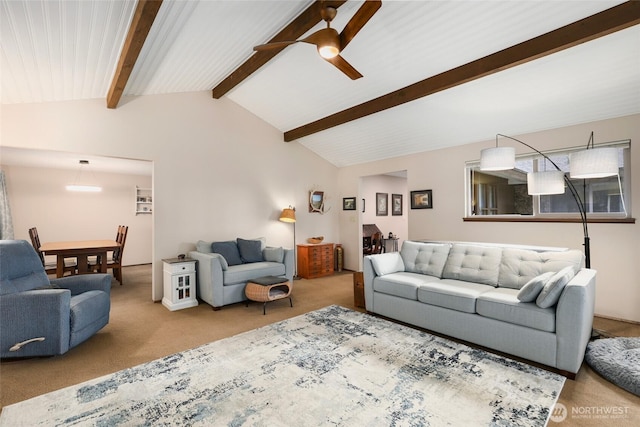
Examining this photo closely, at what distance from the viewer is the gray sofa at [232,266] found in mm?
3908

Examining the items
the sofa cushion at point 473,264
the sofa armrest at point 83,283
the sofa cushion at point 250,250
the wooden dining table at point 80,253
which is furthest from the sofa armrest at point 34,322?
the sofa cushion at point 473,264

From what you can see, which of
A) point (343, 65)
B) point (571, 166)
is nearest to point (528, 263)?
point (571, 166)

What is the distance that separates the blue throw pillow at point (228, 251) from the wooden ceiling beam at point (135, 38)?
2.38 meters

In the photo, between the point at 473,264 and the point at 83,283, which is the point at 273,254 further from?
the point at 473,264

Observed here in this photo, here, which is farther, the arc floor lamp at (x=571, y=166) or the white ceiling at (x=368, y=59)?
the arc floor lamp at (x=571, y=166)

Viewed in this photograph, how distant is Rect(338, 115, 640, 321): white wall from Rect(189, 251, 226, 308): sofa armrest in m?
3.42

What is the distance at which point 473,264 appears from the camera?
3.38 metres

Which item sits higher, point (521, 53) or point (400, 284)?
point (521, 53)

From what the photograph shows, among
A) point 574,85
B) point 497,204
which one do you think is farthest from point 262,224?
point 574,85

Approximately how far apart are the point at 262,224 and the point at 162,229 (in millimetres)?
1743

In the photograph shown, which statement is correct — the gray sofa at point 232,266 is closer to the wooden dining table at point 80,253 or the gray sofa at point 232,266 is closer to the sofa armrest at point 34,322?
the sofa armrest at point 34,322

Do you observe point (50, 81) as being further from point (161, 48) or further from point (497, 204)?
point (497, 204)

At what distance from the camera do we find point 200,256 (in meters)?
4.23

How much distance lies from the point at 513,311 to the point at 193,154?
465 centimetres
